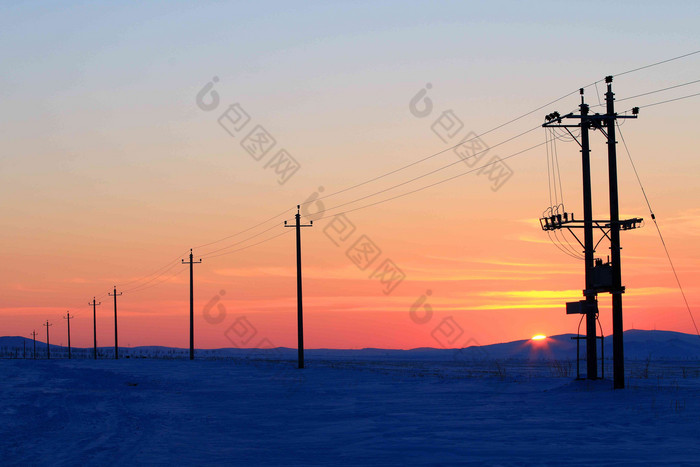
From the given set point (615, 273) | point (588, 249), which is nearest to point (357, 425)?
point (615, 273)

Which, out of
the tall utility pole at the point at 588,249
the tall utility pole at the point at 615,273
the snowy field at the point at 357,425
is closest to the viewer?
the snowy field at the point at 357,425

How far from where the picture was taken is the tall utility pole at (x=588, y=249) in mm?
29656

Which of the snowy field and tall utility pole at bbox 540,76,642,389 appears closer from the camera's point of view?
the snowy field

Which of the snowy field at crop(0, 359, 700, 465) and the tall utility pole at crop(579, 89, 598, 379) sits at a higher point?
the tall utility pole at crop(579, 89, 598, 379)

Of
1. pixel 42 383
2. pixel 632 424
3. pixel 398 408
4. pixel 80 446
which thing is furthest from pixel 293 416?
pixel 42 383

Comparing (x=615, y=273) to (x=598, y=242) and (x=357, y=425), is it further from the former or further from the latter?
(x=357, y=425)

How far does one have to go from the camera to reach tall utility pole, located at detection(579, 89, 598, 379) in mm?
29656

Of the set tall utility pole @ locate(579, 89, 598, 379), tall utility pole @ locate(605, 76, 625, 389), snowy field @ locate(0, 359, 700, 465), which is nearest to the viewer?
snowy field @ locate(0, 359, 700, 465)

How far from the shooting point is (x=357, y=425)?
19.8 meters

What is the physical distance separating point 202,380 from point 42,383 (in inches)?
303

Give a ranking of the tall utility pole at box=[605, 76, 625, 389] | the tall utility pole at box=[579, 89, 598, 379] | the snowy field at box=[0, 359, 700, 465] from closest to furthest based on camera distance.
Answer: the snowy field at box=[0, 359, 700, 465] < the tall utility pole at box=[605, 76, 625, 389] < the tall utility pole at box=[579, 89, 598, 379]

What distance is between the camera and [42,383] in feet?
128

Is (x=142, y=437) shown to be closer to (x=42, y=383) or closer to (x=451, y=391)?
(x=451, y=391)

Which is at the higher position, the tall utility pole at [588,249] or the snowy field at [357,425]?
the tall utility pole at [588,249]
